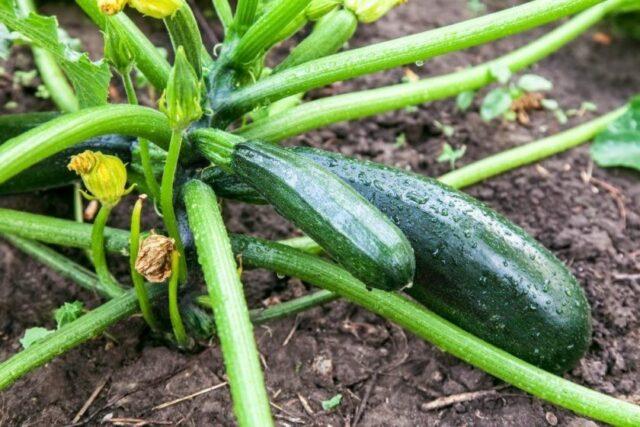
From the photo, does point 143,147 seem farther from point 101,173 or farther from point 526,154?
point 526,154

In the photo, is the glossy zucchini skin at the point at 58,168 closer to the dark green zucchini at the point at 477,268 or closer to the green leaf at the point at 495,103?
the dark green zucchini at the point at 477,268

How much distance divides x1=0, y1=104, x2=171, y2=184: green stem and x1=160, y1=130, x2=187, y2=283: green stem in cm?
10

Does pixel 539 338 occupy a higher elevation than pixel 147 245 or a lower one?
lower

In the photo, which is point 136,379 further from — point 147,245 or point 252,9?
point 252,9

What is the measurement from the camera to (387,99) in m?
2.62

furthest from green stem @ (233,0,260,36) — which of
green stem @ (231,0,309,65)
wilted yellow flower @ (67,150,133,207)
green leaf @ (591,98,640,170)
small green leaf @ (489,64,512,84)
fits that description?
green leaf @ (591,98,640,170)

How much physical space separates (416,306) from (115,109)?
3.22 feet

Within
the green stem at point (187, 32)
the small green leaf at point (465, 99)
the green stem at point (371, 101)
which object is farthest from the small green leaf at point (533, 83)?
the green stem at point (187, 32)

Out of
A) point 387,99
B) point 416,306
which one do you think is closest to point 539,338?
point 416,306

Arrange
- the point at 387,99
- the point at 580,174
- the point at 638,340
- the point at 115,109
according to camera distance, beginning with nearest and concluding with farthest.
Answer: the point at 115,109, the point at 638,340, the point at 387,99, the point at 580,174

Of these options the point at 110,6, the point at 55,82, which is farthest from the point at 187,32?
the point at 55,82

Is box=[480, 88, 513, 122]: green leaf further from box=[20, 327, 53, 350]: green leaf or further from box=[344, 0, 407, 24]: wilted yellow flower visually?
box=[20, 327, 53, 350]: green leaf

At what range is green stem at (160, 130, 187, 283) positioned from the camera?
184 centimetres

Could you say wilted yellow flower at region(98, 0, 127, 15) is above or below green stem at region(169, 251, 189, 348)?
above
